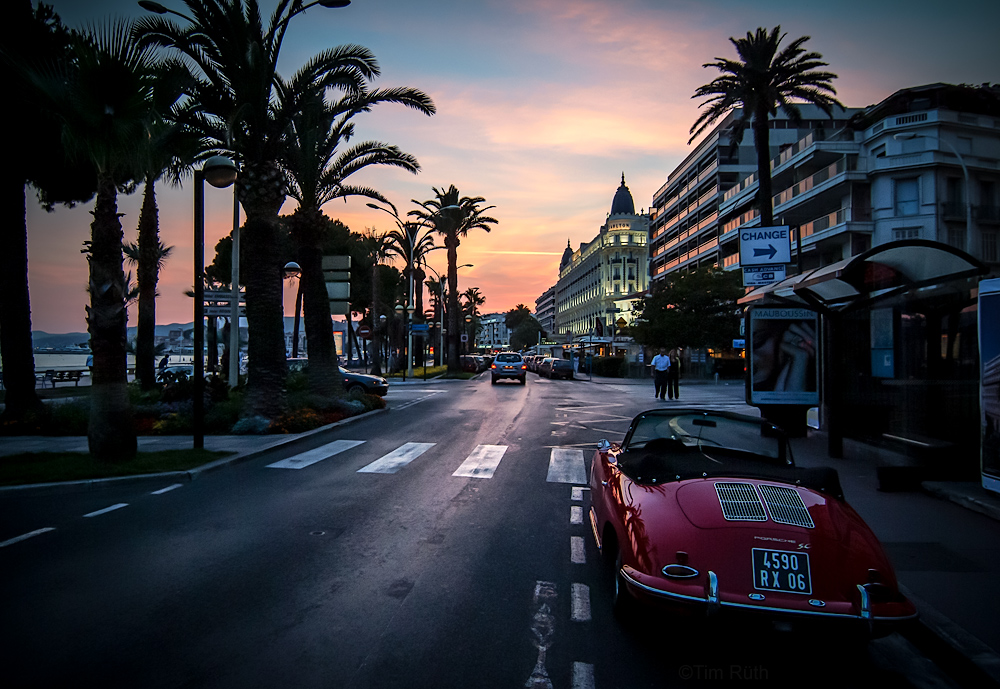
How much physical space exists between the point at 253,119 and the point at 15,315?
708 cm

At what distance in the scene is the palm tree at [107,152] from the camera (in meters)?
8.85

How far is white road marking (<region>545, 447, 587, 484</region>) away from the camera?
30.0 feet

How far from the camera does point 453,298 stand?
46.3m

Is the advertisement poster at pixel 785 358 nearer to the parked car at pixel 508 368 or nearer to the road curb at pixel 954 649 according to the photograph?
the road curb at pixel 954 649

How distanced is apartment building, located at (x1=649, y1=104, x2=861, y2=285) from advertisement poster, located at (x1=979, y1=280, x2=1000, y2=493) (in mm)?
45845

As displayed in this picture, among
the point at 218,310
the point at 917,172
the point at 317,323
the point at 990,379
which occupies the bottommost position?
the point at 990,379

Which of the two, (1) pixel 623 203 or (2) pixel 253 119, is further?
(1) pixel 623 203

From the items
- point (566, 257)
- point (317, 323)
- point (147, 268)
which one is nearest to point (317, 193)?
point (317, 323)

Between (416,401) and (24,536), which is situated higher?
(24,536)

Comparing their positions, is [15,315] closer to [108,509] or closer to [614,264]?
[108,509]

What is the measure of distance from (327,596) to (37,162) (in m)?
16.7

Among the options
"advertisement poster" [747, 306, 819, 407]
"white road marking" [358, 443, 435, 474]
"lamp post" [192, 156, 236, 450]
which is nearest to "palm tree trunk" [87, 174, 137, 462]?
"lamp post" [192, 156, 236, 450]

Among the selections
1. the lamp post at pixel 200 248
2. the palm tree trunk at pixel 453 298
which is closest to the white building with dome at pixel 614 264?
the palm tree trunk at pixel 453 298

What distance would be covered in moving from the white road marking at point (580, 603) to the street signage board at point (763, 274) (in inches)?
451
